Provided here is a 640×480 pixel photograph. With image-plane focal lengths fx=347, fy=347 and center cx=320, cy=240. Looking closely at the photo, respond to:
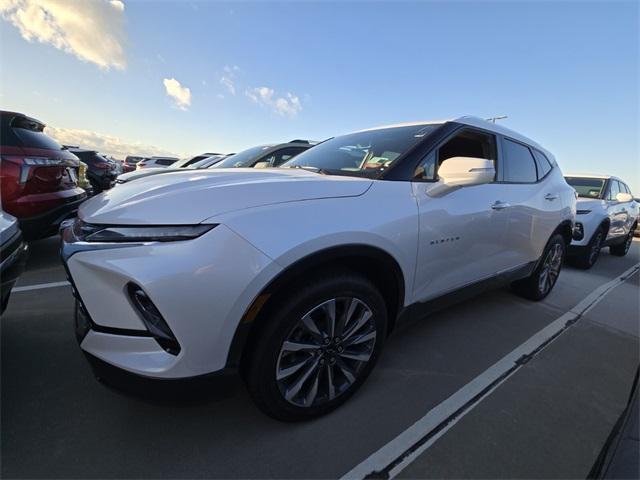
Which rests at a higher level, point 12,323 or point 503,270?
point 503,270

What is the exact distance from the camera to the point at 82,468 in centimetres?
154

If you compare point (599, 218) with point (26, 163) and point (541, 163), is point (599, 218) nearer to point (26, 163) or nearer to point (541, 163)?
point (541, 163)

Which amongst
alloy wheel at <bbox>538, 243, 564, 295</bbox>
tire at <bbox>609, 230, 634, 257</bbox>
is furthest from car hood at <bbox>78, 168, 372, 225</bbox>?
tire at <bbox>609, 230, 634, 257</bbox>

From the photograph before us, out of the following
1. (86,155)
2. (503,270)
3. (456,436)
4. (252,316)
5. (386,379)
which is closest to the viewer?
(252,316)

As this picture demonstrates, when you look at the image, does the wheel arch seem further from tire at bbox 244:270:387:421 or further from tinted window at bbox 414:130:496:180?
tinted window at bbox 414:130:496:180

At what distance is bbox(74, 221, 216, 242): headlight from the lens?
1.42 metres

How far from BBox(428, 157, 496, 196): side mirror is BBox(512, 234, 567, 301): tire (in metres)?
2.09

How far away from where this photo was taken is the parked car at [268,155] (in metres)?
5.58

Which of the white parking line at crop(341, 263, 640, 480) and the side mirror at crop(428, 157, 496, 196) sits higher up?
the side mirror at crop(428, 157, 496, 196)

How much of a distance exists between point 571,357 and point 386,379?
164 centimetres

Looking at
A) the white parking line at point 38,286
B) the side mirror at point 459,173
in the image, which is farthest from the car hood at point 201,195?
the white parking line at point 38,286

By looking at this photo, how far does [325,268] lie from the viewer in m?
1.78

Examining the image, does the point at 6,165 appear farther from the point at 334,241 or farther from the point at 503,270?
the point at 503,270

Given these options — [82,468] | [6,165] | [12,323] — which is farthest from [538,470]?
[6,165]
